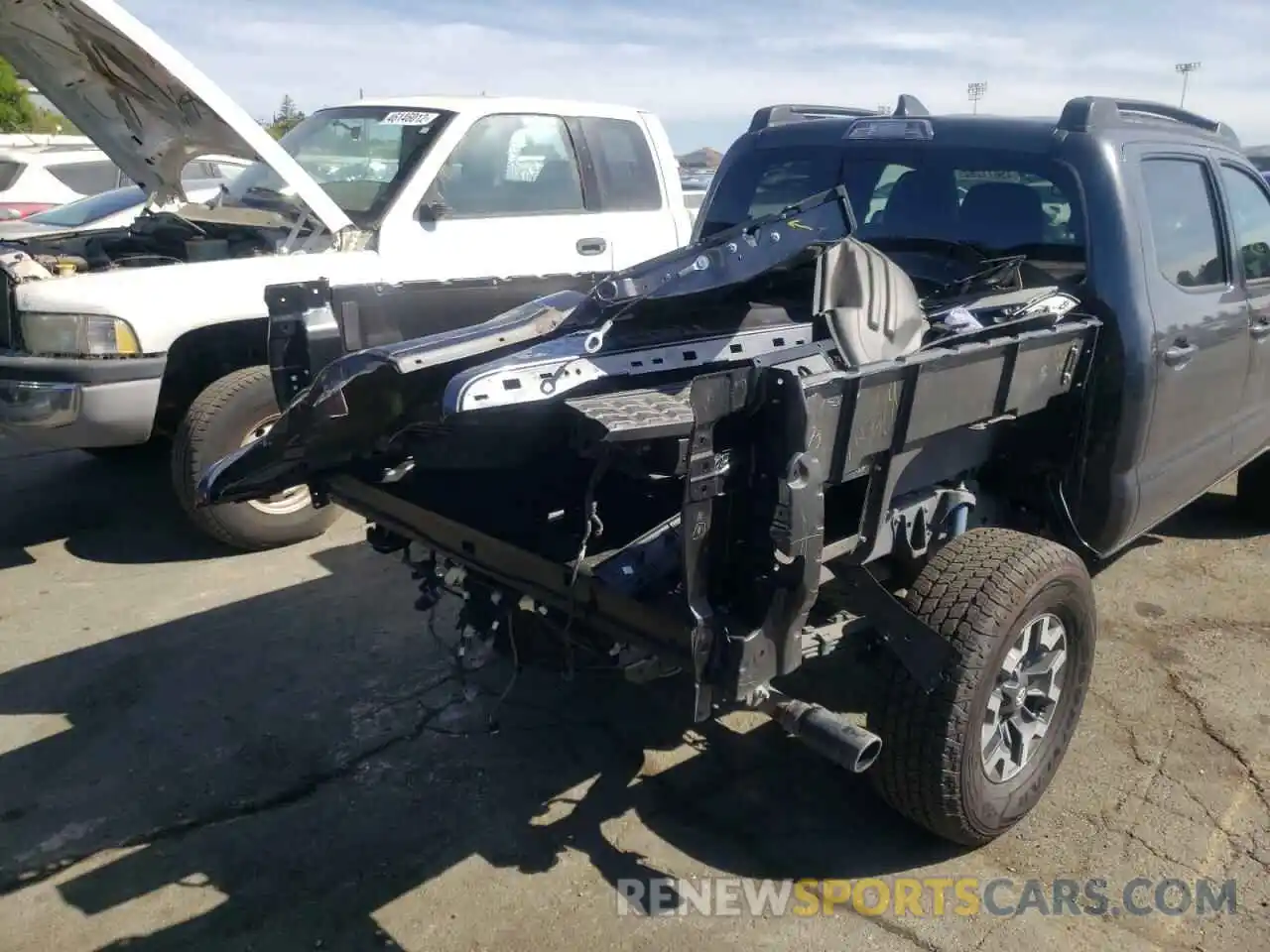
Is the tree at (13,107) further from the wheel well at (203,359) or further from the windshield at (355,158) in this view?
the wheel well at (203,359)

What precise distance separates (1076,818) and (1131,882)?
301mm

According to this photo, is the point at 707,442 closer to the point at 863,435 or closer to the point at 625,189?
the point at 863,435

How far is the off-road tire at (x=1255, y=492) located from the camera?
553cm

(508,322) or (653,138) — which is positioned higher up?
(653,138)

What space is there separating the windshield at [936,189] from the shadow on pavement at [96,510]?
330 cm

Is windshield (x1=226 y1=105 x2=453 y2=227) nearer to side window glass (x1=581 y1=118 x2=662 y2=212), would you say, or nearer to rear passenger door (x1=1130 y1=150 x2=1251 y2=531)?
side window glass (x1=581 y1=118 x2=662 y2=212)

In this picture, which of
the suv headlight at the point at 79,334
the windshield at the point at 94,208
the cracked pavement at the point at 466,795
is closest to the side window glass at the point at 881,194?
the cracked pavement at the point at 466,795

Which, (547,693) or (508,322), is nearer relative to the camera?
(508,322)

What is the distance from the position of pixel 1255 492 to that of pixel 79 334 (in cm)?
602

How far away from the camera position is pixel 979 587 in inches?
109

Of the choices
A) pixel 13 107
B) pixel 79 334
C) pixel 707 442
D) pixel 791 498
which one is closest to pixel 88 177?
pixel 79 334

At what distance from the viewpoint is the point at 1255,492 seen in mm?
5625

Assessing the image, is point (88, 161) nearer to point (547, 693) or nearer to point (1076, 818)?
point (547, 693)

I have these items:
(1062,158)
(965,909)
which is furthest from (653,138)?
(965,909)
